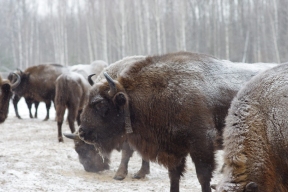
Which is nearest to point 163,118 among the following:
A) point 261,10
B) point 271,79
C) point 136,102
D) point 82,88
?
point 136,102

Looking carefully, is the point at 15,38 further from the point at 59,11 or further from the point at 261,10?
the point at 261,10

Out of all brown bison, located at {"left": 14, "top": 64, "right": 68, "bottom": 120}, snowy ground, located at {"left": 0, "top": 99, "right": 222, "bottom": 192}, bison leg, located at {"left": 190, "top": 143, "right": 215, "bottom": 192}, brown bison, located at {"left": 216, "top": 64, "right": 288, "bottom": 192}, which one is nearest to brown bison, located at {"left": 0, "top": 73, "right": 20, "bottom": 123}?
snowy ground, located at {"left": 0, "top": 99, "right": 222, "bottom": 192}

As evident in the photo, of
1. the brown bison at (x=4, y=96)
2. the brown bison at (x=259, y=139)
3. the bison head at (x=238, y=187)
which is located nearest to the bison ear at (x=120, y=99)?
the brown bison at (x=259, y=139)

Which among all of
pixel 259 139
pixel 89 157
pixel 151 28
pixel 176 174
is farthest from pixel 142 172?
pixel 151 28

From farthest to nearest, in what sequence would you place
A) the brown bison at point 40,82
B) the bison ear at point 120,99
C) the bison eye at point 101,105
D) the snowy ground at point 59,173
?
the brown bison at point 40,82
the snowy ground at point 59,173
the bison eye at point 101,105
the bison ear at point 120,99

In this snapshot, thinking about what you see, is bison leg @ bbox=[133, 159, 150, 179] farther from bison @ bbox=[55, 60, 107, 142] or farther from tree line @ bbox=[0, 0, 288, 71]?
tree line @ bbox=[0, 0, 288, 71]

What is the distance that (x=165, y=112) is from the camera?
4941 mm

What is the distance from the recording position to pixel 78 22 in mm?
40594

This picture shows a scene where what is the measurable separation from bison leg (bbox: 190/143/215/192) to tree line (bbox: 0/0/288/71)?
71.3 ft

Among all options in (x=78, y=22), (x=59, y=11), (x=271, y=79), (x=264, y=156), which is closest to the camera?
(x=264, y=156)

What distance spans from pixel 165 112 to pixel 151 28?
2880 cm

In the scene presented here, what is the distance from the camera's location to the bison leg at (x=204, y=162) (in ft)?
16.1

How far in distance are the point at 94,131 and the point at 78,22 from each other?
36624 millimetres

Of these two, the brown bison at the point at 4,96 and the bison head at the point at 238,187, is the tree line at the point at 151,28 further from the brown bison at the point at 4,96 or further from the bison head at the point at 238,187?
the bison head at the point at 238,187
